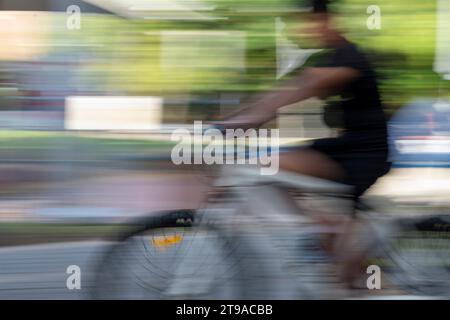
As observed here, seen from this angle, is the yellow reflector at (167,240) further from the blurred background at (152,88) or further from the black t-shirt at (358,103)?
the black t-shirt at (358,103)

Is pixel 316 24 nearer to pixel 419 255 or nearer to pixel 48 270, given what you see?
pixel 419 255

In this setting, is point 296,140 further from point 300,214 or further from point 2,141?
point 2,141

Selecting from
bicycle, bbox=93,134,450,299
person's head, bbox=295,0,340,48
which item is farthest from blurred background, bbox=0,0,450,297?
bicycle, bbox=93,134,450,299

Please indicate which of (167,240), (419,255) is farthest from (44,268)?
(419,255)

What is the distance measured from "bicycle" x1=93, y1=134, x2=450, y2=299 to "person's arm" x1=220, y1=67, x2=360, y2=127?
231 mm

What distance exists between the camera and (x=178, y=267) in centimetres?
369

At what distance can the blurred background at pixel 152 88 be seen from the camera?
138 inches

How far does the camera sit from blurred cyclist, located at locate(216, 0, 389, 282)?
3518 mm

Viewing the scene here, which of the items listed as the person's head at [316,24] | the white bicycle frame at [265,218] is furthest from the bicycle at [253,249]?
the person's head at [316,24]

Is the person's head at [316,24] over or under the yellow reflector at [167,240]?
over

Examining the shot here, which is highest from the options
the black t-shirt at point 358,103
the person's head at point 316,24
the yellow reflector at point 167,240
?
the person's head at point 316,24

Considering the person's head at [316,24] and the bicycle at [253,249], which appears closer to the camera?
the person's head at [316,24]

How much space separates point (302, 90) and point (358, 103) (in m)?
0.23
